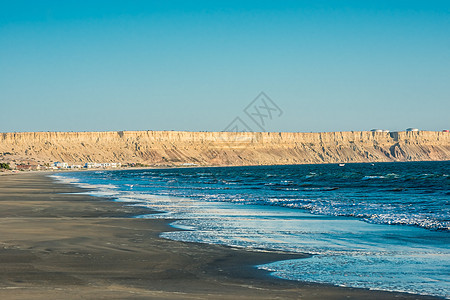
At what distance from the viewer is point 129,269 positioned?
8.79 m

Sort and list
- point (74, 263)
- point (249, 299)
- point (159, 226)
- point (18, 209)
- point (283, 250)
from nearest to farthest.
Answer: point (249, 299), point (74, 263), point (283, 250), point (159, 226), point (18, 209)

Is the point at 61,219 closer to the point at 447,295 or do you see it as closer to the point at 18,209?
the point at 18,209

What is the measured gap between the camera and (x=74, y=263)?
9.20 metres

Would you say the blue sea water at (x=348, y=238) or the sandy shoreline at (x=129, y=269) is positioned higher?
the sandy shoreline at (x=129, y=269)

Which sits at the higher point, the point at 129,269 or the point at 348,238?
the point at 129,269

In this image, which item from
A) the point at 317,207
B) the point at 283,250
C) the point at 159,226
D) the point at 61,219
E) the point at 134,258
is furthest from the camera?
the point at 317,207

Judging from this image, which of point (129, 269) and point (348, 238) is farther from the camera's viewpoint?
point (348, 238)

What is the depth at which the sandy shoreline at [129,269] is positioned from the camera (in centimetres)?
716

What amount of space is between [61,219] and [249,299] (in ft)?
37.4

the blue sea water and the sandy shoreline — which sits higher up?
the sandy shoreline

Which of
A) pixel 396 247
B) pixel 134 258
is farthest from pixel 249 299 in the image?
pixel 396 247

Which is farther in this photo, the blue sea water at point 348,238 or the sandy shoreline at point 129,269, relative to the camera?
the blue sea water at point 348,238

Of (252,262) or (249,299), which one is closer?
(249,299)

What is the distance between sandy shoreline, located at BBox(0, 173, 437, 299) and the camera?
7160 millimetres
